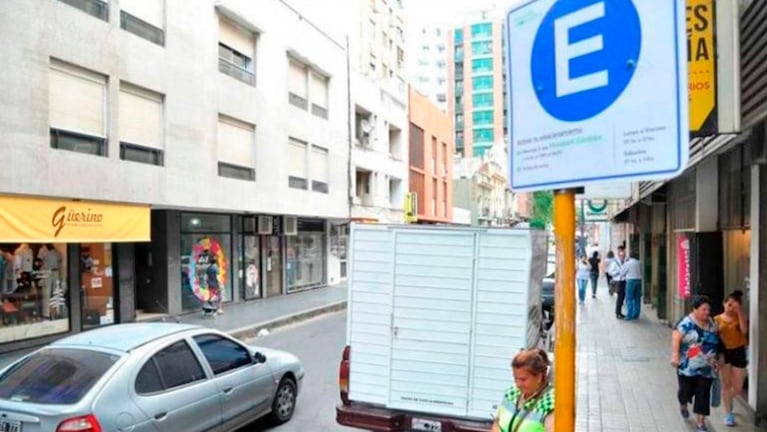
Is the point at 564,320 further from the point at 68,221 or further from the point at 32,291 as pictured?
the point at 32,291

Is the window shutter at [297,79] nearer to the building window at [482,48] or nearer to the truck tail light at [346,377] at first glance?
the truck tail light at [346,377]

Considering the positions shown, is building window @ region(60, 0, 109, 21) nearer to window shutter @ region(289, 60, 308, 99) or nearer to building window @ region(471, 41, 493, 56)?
window shutter @ region(289, 60, 308, 99)

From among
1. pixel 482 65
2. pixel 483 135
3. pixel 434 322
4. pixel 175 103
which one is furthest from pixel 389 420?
pixel 482 65

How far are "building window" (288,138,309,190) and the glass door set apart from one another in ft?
8.05

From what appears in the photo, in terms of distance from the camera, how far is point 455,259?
6.22 metres

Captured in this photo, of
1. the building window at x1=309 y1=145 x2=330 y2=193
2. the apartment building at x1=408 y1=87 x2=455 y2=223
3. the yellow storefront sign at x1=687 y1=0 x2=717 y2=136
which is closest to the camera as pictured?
the yellow storefront sign at x1=687 y1=0 x2=717 y2=136

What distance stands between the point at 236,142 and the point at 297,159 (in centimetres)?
488

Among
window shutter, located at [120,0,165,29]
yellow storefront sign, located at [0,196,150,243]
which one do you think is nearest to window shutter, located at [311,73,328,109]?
window shutter, located at [120,0,165,29]

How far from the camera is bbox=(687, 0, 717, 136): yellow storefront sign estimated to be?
5.30 meters

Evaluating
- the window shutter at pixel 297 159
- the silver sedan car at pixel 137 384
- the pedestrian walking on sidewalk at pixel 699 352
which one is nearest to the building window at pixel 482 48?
the window shutter at pixel 297 159

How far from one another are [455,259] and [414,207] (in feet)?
110

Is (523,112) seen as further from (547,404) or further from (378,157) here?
(378,157)

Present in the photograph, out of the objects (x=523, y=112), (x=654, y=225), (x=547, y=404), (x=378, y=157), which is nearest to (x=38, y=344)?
(x=547, y=404)

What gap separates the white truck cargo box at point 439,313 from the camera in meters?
6.02
